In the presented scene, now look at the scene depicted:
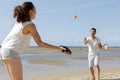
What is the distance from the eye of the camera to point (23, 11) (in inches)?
172

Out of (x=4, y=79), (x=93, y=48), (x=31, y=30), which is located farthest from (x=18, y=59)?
(x=4, y=79)

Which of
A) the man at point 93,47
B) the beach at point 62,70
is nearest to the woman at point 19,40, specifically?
the man at point 93,47

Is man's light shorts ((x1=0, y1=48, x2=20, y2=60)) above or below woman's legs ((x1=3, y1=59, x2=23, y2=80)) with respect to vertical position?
above

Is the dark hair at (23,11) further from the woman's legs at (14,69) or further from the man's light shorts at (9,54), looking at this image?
the woman's legs at (14,69)

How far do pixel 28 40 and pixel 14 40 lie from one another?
202 mm

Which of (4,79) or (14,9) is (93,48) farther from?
(14,9)

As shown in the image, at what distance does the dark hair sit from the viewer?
14.3 feet

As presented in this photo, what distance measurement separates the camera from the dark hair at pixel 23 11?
4.36 m

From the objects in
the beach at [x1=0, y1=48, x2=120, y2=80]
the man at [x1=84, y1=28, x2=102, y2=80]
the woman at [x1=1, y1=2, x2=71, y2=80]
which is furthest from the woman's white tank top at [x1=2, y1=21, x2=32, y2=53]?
the beach at [x1=0, y1=48, x2=120, y2=80]

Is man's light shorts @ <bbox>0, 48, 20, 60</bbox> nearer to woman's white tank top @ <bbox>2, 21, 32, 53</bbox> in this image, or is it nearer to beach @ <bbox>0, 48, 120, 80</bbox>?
woman's white tank top @ <bbox>2, 21, 32, 53</bbox>

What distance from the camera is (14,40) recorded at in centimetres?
436

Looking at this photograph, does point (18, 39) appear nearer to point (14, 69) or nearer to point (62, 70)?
point (14, 69)

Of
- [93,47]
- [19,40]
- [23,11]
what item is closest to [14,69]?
[19,40]

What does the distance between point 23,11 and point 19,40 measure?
424 millimetres
